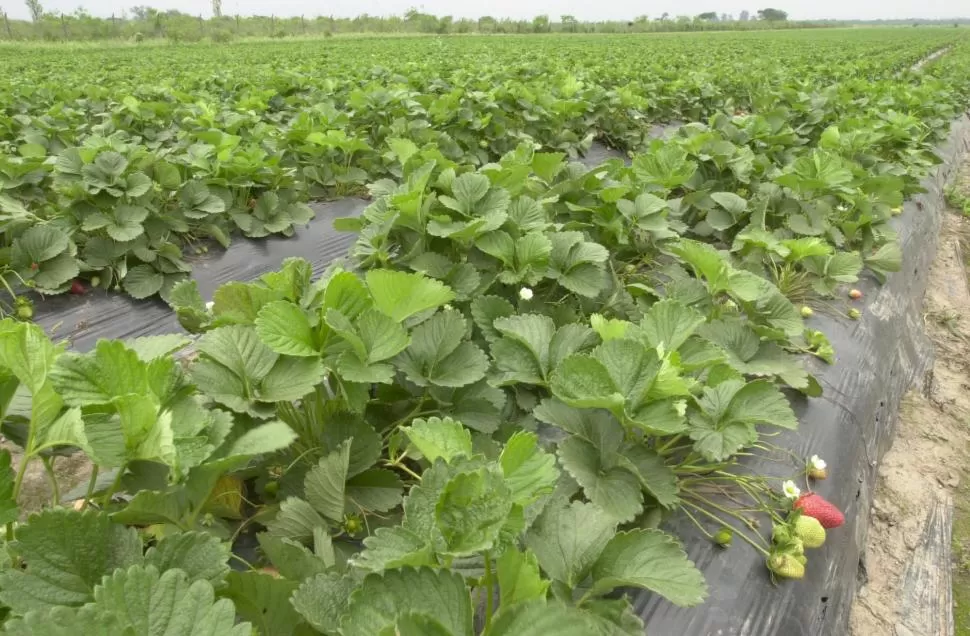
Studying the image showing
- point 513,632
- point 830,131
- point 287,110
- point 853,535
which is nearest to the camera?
point 513,632

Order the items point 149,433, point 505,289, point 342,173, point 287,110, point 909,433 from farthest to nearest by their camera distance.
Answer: point 287,110
point 342,173
point 909,433
point 505,289
point 149,433

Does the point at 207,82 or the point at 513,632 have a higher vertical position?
the point at 207,82

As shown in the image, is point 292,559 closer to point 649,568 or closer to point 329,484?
point 329,484

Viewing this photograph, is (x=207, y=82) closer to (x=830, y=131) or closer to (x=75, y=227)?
(x=75, y=227)

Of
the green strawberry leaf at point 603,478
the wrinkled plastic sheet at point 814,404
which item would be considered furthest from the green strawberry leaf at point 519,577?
the wrinkled plastic sheet at point 814,404

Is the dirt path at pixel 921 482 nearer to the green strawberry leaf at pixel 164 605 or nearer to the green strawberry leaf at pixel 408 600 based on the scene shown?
the green strawberry leaf at pixel 408 600

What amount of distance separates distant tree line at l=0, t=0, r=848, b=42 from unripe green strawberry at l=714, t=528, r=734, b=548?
3206cm

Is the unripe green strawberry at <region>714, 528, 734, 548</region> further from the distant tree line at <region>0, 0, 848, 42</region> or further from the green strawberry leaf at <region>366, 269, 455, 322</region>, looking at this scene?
the distant tree line at <region>0, 0, 848, 42</region>

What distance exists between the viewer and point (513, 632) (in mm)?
711

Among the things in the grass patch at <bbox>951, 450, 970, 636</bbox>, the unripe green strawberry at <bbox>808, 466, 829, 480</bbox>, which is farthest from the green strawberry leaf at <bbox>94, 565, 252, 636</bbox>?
the grass patch at <bbox>951, 450, 970, 636</bbox>

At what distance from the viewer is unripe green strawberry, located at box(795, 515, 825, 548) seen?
146 cm

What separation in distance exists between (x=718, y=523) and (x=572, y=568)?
2.18 feet

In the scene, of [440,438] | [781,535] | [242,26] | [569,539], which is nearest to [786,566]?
[781,535]

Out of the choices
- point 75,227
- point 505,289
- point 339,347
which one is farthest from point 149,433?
point 75,227
